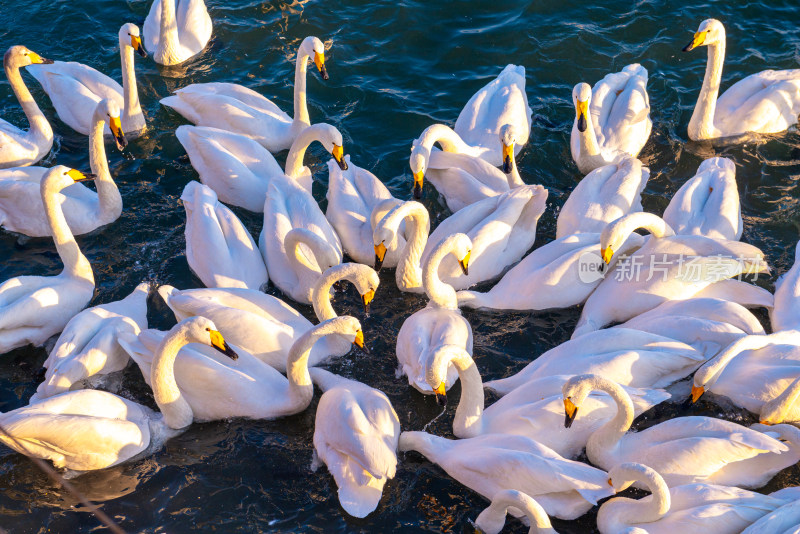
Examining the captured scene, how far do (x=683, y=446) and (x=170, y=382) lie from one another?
483 cm

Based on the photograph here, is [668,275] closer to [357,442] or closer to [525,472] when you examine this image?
[525,472]

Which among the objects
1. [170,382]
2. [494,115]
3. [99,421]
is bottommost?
[99,421]

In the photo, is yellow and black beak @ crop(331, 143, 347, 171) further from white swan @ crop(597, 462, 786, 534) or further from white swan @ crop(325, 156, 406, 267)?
white swan @ crop(597, 462, 786, 534)

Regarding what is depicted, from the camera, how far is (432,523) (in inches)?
318

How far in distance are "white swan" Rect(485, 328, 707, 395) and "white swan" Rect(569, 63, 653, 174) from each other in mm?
3456

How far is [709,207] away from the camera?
34.9 ft

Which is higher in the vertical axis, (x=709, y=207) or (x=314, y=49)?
(x=314, y=49)

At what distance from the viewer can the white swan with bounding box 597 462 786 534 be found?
23.8ft

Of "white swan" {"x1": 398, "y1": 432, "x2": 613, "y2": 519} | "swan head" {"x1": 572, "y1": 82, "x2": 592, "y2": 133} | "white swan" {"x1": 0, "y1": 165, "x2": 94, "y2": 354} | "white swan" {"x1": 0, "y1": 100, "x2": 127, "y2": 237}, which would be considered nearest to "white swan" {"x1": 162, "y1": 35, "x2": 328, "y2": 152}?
"white swan" {"x1": 0, "y1": 100, "x2": 127, "y2": 237}

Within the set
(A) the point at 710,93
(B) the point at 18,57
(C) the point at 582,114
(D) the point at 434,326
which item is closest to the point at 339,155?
(D) the point at 434,326

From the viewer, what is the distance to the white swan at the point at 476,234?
→ 33.1 feet

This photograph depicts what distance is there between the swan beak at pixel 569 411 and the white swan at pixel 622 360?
0.77 m

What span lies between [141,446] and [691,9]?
1135 cm

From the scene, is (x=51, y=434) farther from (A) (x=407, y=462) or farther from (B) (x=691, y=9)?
(B) (x=691, y=9)
